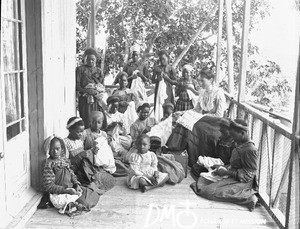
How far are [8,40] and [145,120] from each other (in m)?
2.77

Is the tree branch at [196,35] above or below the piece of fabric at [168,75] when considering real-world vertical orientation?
above

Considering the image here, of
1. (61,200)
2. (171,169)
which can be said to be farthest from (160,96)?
(61,200)

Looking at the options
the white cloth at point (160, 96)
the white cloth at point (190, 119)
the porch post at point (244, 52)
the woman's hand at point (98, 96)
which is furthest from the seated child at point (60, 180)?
the white cloth at point (160, 96)

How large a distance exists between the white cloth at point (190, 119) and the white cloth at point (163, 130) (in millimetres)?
336

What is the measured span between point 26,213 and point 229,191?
6.49 feet

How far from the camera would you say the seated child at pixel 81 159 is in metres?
4.32

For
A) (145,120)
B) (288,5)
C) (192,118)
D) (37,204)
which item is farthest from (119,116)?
(288,5)

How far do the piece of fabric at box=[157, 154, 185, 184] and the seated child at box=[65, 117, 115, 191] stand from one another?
2.23ft

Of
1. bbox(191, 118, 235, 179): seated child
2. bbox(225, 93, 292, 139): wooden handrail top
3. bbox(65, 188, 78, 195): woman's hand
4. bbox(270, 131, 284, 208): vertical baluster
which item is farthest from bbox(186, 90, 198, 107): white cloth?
bbox(65, 188, 78, 195): woman's hand

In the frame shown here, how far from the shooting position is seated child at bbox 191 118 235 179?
5000mm

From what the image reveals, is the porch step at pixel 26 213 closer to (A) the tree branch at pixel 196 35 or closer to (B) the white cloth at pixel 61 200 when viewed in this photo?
(B) the white cloth at pixel 61 200

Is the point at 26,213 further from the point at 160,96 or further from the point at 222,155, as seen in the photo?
the point at 160,96

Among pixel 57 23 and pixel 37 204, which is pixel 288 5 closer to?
pixel 57 23

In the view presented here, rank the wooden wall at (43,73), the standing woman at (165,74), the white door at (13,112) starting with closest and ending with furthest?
1. the white door at (13,112)
2. the wooden wall at (43,73)
3. the standing woman at (165,74)
